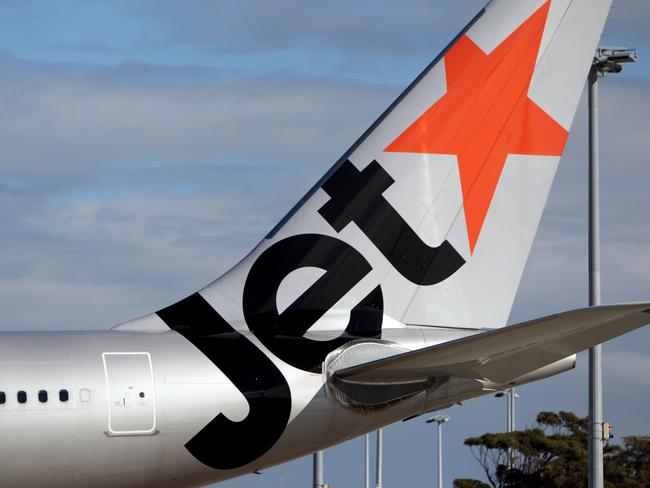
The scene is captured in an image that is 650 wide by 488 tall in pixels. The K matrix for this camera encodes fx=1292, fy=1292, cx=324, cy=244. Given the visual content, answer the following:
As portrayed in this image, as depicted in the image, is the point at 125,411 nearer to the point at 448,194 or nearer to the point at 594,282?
the point at 448,194

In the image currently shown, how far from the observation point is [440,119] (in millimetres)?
16688

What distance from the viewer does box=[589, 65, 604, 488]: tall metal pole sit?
3478cm

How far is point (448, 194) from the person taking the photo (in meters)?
16.6

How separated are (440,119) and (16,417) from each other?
21.5 ft

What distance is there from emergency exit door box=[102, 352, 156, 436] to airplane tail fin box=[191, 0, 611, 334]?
6.38 ft

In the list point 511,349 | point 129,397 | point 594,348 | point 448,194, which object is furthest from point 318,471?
point 511,349

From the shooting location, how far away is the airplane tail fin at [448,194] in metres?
16.3

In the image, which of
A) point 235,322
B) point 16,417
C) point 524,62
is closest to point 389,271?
point 235,322

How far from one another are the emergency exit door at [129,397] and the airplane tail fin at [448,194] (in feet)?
6.38

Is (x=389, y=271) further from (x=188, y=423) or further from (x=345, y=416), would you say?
(x=188, y=423)

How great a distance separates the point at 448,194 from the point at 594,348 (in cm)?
1974

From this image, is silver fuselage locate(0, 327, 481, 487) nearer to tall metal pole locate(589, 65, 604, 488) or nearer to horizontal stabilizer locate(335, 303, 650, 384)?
horizontal stabilizer locate(335, 303, 650, 384)

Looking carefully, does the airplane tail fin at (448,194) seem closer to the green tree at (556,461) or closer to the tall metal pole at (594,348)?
the tall metal pole at (594,348)

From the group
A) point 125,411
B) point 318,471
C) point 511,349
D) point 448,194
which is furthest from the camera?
point 318,471
